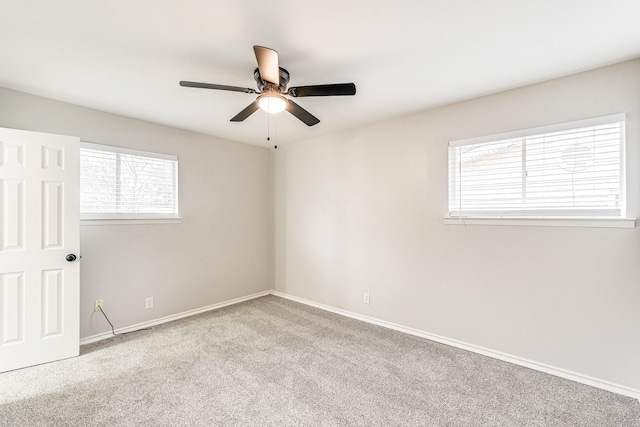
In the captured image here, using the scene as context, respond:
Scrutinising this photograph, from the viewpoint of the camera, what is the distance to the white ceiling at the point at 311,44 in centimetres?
158

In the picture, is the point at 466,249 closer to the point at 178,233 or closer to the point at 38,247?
the point at 178,233

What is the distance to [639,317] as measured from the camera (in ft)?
6.69

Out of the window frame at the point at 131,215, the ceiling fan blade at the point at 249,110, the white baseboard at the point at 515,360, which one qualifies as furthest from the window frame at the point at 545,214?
the window frame at the point at 131,215

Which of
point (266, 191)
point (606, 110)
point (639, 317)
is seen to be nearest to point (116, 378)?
point (266, 191)

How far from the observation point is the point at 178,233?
3629 mm

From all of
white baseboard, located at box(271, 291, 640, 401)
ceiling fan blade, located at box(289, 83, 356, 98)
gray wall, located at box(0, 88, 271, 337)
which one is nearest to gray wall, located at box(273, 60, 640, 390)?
white baseboard, located at box(271, 291, 640, 401)

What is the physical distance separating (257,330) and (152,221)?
5.81 ft

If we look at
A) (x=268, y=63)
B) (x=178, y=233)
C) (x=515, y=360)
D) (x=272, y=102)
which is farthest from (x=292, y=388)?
(x=178, y=233)

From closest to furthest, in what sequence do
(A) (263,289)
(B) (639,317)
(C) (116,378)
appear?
(B) (639,317) → (C) (116,378) → (A) (263,289)

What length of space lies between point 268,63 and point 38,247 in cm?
254

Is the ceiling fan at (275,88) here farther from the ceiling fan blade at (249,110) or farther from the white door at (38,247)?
the white door at (38,247)

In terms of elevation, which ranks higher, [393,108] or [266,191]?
[393,108]

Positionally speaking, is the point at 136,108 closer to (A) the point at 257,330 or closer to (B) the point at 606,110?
(A) the point at 257,330

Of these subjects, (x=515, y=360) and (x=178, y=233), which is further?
(x=178, y=233)
